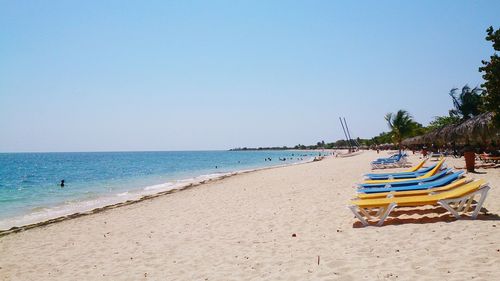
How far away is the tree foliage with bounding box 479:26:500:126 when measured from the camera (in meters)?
13.7

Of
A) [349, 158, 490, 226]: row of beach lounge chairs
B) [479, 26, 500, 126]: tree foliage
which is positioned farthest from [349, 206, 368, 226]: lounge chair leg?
[479, 26, 500, 126]: tree foliage

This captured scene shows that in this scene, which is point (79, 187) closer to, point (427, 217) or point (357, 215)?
point (357, 215)

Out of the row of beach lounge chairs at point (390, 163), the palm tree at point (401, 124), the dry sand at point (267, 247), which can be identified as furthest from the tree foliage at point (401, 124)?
the dry sand at point (267, 247)

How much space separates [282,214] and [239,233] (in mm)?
1967

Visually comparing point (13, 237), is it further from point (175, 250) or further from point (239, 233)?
point (239, 233)

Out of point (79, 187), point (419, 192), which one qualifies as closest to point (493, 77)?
point (419, 192)

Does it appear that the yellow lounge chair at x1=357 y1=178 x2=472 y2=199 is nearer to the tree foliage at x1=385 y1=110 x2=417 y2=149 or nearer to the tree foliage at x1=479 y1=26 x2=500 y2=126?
the tree foliage at x1=479 y1=26 x2=500 y2=126

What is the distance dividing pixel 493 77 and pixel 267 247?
12543 millimetres

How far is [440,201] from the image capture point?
6.92 meters

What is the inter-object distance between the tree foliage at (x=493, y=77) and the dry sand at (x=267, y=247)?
224 inches

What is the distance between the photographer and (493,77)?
1411 centimetres

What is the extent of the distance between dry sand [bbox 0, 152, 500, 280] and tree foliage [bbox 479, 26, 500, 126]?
224 inches

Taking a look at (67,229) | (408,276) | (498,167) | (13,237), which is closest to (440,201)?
(408,276)

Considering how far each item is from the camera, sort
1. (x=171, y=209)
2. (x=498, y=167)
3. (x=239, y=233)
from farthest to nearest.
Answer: (x=498, y=167)
(x=171, y=209)
(x=239, y=233)
